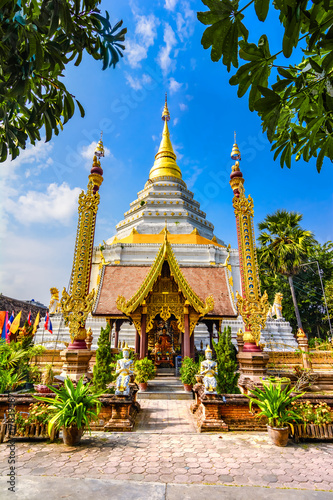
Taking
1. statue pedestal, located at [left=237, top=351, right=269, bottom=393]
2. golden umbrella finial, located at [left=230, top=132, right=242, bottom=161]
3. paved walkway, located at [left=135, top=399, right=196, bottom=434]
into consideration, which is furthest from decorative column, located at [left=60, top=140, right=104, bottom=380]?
golden umbrella finial, located at [left=230, top=132, right=242, bottom=161]

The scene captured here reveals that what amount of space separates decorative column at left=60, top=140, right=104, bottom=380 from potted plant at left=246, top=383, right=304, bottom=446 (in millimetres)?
6658

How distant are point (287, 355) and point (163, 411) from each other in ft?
28.0

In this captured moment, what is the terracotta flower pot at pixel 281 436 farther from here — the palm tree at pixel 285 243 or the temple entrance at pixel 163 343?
the palm tree at pixel 285 243

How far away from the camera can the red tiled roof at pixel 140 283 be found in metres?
13.1

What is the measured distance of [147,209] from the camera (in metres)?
30.2

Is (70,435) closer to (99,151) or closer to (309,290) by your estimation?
(99,151)

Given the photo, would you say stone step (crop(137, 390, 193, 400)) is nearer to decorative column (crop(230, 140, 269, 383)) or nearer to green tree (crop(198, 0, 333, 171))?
decorative column (crop(230, 140, 269, 383))

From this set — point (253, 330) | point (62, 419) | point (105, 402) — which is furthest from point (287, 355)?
point (62, 419)

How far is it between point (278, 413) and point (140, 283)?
977cm

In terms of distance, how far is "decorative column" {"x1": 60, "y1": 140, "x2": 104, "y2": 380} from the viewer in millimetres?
10123

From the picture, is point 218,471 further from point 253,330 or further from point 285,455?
point 253,330

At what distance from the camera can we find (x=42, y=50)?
212 cm

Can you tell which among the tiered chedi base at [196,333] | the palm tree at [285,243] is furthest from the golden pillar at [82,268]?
the palm tree at [285,243]

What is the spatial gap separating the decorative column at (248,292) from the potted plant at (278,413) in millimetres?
3038
